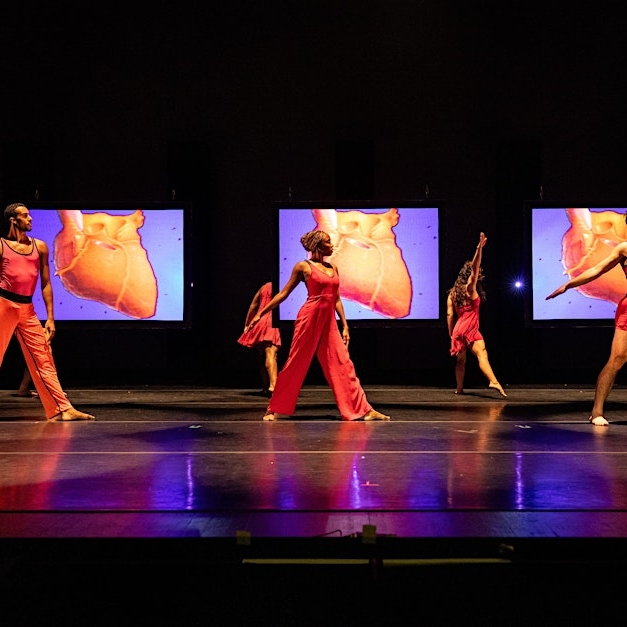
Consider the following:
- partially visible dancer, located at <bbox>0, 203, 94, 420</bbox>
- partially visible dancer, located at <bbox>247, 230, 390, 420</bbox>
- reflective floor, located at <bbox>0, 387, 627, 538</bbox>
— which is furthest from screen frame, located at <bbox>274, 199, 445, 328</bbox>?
partially visible dancer, located at <bbox>0, 203, 94, 420</bbox>

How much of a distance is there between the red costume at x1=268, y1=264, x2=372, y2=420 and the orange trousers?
6.41ft

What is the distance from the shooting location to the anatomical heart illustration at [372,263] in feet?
39.6

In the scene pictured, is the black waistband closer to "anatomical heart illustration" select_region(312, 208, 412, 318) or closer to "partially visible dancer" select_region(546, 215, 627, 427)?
"partially visible dancer" select_region(546, 215, 627, 427)

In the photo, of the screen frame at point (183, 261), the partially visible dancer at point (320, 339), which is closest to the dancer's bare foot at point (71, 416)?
the partially visible dancer at point (320, 339)

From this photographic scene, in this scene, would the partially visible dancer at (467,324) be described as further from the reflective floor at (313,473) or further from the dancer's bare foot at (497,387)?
the reflective floor at (313,473)
